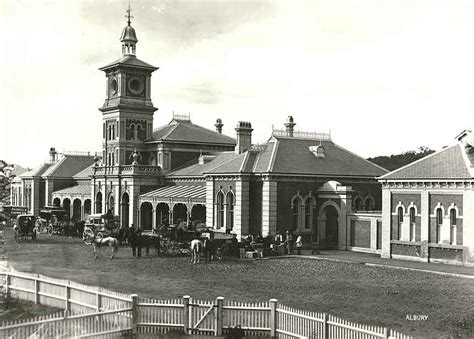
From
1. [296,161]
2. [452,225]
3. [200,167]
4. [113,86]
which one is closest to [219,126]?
[113,86]

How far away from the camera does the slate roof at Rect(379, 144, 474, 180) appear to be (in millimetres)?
25969

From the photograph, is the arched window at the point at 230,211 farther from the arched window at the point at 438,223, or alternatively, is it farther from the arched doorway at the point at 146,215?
the arched window at the point at 438,223

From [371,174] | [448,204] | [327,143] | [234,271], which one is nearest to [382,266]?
[448,204]

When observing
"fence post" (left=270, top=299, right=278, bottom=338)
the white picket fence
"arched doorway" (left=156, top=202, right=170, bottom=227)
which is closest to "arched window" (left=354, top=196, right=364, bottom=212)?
"arched doorway" (left=156, top=202, right=170, bottom=227)

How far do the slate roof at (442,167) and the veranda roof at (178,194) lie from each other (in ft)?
Answer: 45.1

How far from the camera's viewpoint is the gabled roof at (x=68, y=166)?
59156 mm

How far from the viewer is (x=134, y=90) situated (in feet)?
161

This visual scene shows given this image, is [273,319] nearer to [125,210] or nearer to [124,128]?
[125,210]

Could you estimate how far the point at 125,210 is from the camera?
46.8 metres

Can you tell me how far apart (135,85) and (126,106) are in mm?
2287

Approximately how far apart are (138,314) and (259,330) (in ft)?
9.35

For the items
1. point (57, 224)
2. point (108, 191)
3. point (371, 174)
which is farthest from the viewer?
point (108, 191)

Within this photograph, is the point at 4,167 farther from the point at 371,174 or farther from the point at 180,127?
the point at 180,127

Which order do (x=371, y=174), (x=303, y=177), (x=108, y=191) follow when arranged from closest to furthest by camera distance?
(x=303, y=177)
(x=371, y=174)
(x=108, y=191)
